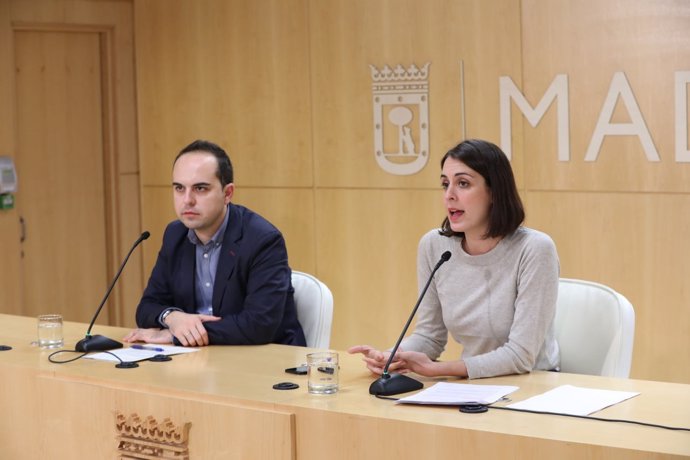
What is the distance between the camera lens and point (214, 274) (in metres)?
3.86

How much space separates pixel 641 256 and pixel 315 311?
174 centimetres

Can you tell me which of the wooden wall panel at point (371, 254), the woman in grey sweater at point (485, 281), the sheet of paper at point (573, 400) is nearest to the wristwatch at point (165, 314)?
the woman in grey sweater at point (485, 281)

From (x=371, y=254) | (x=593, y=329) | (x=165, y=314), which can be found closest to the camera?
(x=593, y=329)

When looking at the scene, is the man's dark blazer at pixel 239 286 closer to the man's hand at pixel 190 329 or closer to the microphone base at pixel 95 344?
the man's hand at pixel 190 329

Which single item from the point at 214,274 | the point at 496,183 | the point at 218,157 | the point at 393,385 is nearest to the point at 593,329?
the point at 496,183

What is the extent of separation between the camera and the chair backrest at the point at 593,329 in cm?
324

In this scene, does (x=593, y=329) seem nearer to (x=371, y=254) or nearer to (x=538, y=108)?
(x=538, y=108)

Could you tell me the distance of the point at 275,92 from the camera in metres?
5.92

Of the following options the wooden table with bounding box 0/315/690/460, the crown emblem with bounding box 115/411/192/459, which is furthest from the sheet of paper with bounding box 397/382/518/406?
the crown emblem with bounding box 115/411/192/459

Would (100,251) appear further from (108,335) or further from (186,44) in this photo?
(108,335)

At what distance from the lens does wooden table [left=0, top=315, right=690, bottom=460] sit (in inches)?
94.3

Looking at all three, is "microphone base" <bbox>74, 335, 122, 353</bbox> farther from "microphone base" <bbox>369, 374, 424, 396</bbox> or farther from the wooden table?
"microphone base" <bbox>369, 374, 424, 396</bbox>

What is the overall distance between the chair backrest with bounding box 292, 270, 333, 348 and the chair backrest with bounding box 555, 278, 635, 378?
2.92 ft

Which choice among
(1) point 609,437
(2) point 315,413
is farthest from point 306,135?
(1) point 609,437
